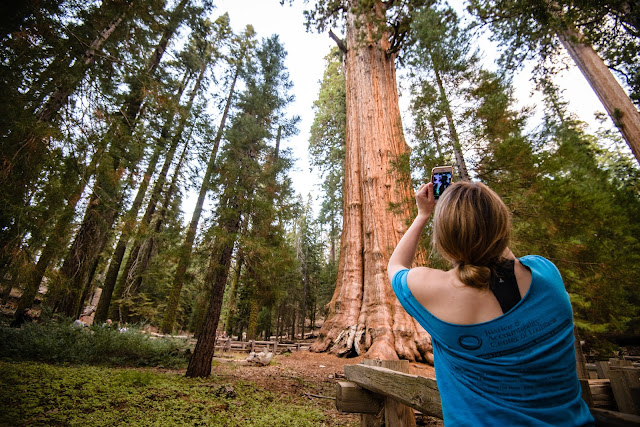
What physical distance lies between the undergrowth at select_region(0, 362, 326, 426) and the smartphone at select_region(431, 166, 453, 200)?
4.01 m

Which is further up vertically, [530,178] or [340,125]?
[340,125]

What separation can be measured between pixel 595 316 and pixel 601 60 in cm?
814

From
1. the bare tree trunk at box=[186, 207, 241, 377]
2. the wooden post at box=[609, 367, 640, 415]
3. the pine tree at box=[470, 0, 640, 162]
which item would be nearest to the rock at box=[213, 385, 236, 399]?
the bare tree trunk at box=[186, 207, 241, 377]

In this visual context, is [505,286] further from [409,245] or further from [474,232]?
[409,245]

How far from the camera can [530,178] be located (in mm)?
5992

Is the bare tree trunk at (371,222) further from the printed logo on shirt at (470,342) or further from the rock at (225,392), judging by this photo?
the printed logo on shirt at (470,342)

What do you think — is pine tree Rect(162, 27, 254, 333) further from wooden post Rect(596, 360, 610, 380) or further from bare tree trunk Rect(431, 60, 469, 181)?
wooden post Rect(596, 360, 610, 380)

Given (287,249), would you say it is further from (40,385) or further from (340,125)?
(340,125)

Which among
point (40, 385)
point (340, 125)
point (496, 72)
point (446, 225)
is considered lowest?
point (40, 385)

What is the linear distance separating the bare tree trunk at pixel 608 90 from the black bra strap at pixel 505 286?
957cm

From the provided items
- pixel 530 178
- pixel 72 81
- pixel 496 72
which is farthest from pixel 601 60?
pixel 72 81

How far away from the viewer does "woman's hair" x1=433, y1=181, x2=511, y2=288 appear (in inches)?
37.0

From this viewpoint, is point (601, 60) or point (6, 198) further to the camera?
point (601, 60)

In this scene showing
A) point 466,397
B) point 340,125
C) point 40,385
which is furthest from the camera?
point 340,125
